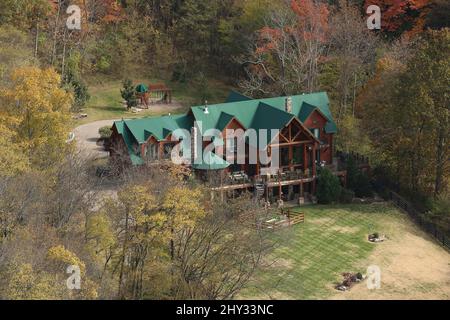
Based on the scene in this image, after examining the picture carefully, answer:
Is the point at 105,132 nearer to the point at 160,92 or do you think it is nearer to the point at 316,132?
the point at 160,92

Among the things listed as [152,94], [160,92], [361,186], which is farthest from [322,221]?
[152,94]

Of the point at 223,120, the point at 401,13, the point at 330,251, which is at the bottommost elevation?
the point at 330,251

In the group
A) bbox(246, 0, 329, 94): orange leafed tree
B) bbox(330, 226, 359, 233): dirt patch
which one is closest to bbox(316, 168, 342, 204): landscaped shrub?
bbox(330, 226, 359, 233): dirt patch

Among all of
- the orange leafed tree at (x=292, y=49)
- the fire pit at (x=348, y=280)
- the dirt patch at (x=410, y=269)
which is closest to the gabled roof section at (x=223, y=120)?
the orange leafed tree at (x=292, y=49)

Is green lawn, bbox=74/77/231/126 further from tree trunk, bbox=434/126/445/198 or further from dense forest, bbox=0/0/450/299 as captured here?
tree trunk, bbox=434/126/445/198

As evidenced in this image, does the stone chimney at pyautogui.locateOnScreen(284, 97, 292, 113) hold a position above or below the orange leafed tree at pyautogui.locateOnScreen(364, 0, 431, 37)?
below

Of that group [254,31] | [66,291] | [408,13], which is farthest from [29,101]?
[408,13]

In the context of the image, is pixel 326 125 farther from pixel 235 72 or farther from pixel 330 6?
pixel 235 72

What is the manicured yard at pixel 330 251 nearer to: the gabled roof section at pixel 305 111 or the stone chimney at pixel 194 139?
the gabled roof section at pixel 305 111
